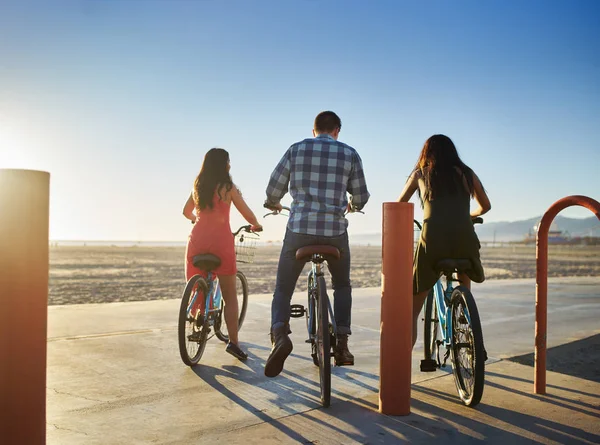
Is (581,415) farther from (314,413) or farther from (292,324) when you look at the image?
(292,324)

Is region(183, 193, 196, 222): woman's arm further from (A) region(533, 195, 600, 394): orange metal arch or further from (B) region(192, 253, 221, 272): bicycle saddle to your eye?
(A) region(533, 195, 600, 394): orange metal arch

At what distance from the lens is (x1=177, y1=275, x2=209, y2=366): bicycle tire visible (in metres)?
4.81

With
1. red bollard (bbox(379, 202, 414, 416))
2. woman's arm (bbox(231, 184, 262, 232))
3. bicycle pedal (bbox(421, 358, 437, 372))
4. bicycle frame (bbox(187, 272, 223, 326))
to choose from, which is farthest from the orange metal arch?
bicycle frame (bbox(187, 272, 223, 326))

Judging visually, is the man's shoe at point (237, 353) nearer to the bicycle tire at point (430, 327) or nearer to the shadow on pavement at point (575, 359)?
the bicycle tire at point (430, 327)

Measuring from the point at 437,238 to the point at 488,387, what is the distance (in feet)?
4.32

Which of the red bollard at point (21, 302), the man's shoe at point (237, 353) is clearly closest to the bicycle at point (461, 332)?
the man's shoe at point (237, 353)

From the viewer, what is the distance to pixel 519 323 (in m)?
7.45

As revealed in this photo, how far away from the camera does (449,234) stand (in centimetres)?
404

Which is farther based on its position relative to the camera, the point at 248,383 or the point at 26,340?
the point at 248,383

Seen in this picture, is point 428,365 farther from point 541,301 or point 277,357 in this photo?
point 277,357

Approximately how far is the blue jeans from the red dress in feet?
3.82

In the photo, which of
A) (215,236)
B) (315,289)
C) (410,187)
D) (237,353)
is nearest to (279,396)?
(315,289)

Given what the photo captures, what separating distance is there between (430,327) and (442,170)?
1.40 m

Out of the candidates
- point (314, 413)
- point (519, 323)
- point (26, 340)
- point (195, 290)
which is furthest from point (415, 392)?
point (519, 323)
